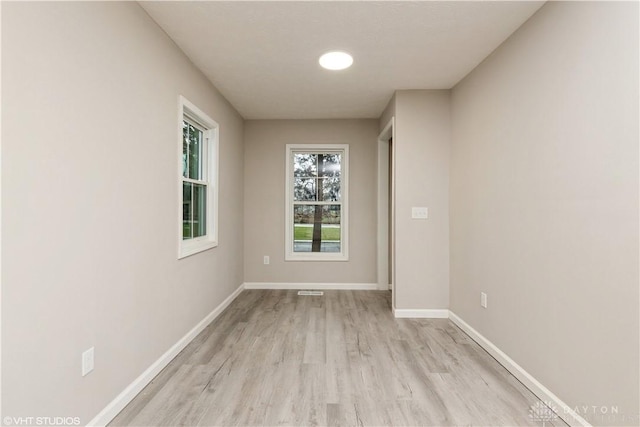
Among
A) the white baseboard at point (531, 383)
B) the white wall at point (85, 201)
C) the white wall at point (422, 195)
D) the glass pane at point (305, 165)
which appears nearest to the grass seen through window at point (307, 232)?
the glass pane at point (305, 165)

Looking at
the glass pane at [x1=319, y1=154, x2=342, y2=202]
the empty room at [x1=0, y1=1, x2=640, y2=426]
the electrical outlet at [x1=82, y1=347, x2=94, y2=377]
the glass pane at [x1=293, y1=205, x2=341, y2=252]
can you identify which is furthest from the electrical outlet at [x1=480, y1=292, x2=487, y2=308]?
the electrical outlet at [x1=82, y1=347, x2=94, y2=377]

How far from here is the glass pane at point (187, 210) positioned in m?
2.87

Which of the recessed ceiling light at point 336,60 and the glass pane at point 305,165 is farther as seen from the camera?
the glass pane at point 305,165

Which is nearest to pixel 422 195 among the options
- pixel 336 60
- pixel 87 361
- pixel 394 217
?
pixel 394 217

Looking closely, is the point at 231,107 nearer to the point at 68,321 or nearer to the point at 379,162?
the point at 379,162

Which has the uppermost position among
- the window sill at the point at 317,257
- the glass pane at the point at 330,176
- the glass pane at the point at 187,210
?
the glass pane at the point at 330,176

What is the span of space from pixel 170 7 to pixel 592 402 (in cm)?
320

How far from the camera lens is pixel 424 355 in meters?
Answer: 2.54

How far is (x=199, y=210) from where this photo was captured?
3.29 m

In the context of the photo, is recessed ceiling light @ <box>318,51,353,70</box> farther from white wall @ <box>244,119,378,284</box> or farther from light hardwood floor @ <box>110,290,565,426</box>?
light hardwood floor @ <box>110,290,565,426</box>

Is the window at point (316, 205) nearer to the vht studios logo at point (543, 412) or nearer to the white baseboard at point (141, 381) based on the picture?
the white baseboard at point (141, 381)

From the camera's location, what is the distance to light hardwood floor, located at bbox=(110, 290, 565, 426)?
177cm

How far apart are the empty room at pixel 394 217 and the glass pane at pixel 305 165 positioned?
1110 millimetres

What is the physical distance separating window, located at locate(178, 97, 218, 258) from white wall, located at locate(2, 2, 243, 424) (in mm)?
357
